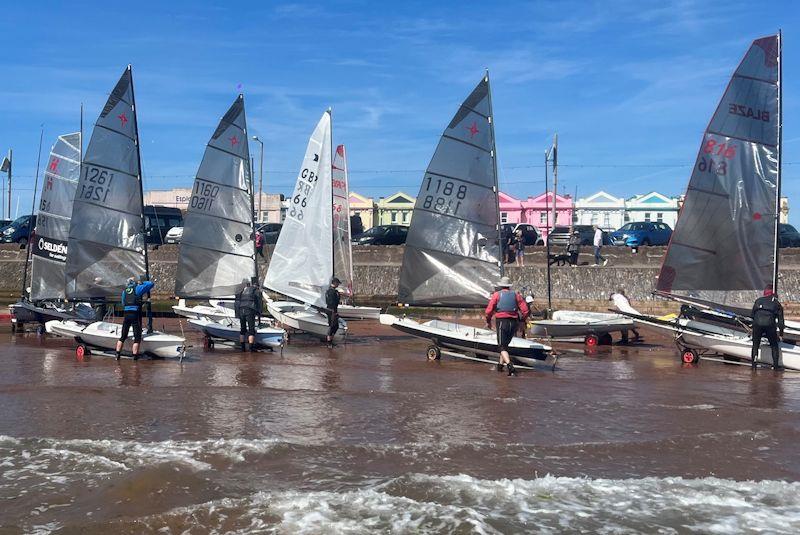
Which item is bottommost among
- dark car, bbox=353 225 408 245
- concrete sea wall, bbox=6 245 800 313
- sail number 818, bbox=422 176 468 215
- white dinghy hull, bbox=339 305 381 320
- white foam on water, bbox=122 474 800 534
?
white foam on water, bbox=122 474 800 534

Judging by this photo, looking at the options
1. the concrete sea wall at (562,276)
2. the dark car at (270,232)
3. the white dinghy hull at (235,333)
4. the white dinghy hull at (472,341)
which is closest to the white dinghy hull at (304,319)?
the white dinghy hull at (235,333)

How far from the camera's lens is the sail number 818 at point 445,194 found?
666 inches

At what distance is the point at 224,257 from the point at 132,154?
3.37 meters

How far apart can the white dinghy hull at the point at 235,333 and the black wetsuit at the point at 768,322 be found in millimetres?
9478

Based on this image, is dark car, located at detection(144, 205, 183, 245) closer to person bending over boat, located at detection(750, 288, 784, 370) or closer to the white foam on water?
person bending over boat, located at detection(750, 288, 784, 370)

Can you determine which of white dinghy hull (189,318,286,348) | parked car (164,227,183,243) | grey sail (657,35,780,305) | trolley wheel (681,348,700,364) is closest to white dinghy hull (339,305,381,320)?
white dinghy hull (189,318,286,348)

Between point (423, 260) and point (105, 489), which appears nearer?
point (105, 489)

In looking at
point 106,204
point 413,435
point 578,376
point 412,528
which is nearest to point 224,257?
point 106,204

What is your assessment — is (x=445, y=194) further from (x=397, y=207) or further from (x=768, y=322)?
(x=397, y=207)

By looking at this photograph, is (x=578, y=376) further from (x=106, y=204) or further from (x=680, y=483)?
(x=106, y=204)

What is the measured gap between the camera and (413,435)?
9734mm

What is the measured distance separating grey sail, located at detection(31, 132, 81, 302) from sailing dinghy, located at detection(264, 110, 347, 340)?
5.41 m

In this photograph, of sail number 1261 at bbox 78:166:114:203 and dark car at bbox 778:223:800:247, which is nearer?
sail number 1261 at bbox 78:166:114:203

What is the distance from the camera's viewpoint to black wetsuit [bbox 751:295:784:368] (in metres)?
15.2
